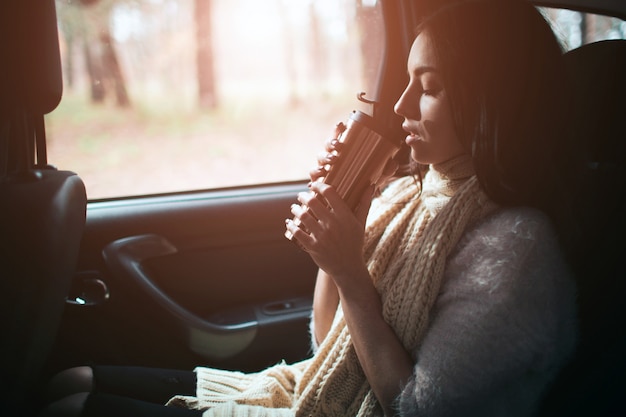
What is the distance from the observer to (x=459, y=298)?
1053mm

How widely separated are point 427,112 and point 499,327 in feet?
1.52

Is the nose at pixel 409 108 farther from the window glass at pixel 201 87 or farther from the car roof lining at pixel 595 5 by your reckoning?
the window glass at pixel 201 87

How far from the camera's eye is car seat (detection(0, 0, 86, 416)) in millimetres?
1189

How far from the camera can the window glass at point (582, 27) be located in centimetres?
135

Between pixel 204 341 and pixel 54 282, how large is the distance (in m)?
0.79

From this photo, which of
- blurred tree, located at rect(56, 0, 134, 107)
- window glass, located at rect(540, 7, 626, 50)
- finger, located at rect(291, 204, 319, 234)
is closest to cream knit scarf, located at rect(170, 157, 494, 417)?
finger, located at rect(291, 204, 319, 234)

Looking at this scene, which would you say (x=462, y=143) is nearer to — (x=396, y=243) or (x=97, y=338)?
(x=396, y=243)

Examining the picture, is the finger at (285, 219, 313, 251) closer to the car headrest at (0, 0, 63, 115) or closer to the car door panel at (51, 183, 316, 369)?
the car headrest at (0, 0, 63, 115)

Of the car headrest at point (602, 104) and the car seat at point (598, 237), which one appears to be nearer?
the car seat at point (598, 237)

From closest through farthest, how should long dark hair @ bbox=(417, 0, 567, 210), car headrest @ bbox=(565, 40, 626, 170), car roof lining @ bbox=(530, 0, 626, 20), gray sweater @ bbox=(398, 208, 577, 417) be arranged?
1. gray sweater @ bbox=(398, 208, 577, 417)
2. long dark hair @ bbox=(417, 0, 567, 210)
3. car headrest @ bbox=(565, 40, 626, 170)
4. car roof lining @ bbox=(530, 0, 626, 20)

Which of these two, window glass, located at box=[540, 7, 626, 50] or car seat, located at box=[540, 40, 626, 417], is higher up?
window glass, located at box=[540, 7, 626, 50]

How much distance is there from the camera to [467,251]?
1.10 m

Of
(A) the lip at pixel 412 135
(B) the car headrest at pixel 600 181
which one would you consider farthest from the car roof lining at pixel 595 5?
(A) the lip at pixel 412 135

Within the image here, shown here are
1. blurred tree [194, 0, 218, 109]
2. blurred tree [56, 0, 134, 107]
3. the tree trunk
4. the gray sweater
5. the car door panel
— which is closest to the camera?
the gray sweater
